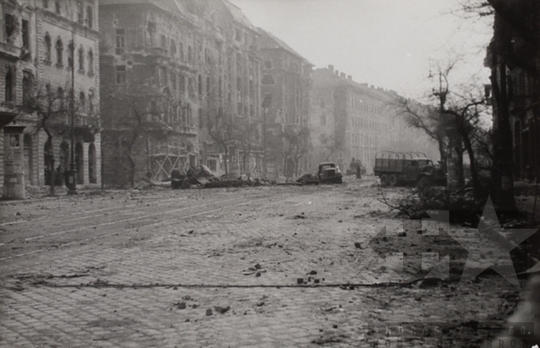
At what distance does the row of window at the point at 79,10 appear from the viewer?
146 feet

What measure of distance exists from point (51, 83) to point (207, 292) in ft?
134

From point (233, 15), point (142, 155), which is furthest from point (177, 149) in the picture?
point (233, 15)

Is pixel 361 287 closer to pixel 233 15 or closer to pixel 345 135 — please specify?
pixel 233 15

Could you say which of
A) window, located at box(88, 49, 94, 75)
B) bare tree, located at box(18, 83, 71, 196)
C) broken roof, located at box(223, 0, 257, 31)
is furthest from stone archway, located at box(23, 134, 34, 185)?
broken roof, located at box(223, 0, 257, 31)

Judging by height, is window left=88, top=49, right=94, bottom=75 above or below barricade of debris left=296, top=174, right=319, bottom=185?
above

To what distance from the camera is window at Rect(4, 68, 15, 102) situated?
123 ft

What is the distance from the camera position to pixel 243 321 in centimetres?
556

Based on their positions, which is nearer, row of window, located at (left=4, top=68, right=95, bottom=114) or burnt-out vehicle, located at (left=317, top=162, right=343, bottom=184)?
row of window, located at (left=4, top=68, right=95, bottom=114)

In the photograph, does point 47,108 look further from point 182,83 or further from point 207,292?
point 207,292

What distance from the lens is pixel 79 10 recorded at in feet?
156

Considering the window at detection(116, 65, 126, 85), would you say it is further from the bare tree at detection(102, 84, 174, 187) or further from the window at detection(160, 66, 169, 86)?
the window at detection(160, 66, 169, 86)

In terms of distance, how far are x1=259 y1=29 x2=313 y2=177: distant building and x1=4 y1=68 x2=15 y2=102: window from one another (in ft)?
141

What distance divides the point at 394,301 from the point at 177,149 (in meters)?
52.6

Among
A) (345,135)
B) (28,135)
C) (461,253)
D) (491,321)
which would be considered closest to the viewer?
(491,321)
